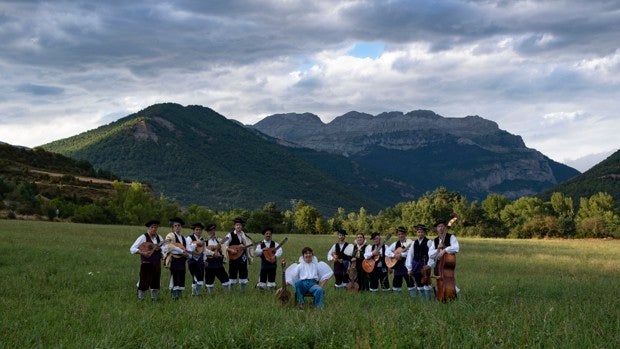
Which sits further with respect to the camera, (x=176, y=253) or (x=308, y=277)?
(x=176, y=253)

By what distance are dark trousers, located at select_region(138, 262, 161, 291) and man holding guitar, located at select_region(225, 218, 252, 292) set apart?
110 inches

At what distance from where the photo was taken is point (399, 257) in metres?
17.2

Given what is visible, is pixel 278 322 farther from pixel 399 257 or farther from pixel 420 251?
pixel 399 257

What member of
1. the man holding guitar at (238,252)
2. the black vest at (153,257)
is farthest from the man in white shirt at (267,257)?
the black vest at (153,257)

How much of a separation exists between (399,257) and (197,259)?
5319 mm

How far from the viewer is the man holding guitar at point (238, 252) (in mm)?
17547

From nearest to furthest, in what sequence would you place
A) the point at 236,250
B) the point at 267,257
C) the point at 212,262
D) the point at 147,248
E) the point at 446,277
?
the point at 446,277 → the point at 147,248 → the point at 212,262 → the point at 267,257 → the point at 236,250

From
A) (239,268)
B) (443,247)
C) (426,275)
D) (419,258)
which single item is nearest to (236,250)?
(239,268)

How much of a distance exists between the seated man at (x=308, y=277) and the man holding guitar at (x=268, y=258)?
11.5 ft

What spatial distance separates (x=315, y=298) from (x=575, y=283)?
34.3 feet

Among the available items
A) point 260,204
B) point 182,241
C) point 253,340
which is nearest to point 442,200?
point 260,204

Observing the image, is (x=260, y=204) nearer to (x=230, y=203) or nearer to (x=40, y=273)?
(x=230, y=203)

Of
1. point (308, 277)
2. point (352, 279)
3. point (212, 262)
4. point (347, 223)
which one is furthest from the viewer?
point (347, 223)

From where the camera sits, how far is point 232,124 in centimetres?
18450
